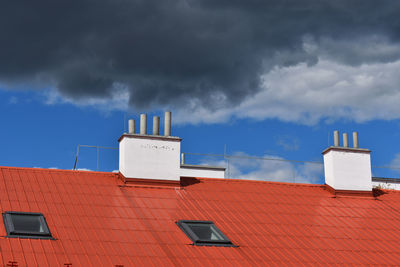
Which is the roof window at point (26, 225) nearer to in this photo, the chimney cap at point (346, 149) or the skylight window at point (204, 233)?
the skylight window at point (204, 233)

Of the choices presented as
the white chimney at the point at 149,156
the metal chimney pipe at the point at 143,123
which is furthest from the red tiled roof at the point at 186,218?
the metal chimney pipe at the point at 143,123

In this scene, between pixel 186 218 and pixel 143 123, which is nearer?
pixel 186 218

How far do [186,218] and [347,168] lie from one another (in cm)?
1042

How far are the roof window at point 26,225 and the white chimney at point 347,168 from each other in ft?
48.0

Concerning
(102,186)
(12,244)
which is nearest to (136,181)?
(102,186)

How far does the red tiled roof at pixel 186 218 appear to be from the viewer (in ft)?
62.8

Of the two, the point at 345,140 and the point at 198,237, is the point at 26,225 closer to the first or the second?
the point at 198,237

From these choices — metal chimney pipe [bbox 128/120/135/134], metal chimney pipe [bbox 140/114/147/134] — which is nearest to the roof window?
metal chimney pipe [bbox 128/120/135/134]

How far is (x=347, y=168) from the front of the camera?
29672 mm

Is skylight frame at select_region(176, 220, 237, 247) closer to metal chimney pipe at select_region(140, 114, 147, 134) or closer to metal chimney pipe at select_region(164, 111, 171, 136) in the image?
metal chimney pipe at select_region(164, 111, 171, 136)

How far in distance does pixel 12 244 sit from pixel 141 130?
10.0 m

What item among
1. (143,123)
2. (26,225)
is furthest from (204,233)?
(143,123)

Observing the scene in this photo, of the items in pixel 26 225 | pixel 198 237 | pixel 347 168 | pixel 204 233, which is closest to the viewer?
pixel 26 225

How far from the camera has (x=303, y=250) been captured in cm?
2173
